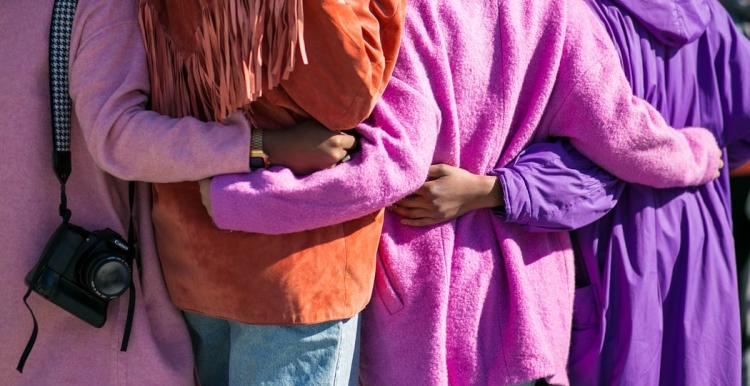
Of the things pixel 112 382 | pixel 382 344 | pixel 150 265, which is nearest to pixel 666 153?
pixel 382 344

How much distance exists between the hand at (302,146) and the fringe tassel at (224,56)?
0.10 m

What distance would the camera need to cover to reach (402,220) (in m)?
2.16

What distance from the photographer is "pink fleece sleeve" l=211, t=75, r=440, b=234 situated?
6.14 feet

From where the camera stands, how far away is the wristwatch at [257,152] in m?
1.89

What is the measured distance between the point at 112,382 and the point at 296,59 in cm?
78

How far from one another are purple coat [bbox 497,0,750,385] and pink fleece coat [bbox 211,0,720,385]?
79 mm

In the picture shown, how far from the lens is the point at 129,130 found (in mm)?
1849

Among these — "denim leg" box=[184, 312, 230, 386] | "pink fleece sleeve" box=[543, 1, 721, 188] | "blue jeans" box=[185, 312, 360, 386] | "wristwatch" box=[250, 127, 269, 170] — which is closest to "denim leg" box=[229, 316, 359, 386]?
"blue jeans" box=[185, 312, 360, 386]

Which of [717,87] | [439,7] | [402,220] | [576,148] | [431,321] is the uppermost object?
[439,7]

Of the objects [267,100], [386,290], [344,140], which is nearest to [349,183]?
[344,140]

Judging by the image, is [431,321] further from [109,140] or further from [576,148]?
[109,140]

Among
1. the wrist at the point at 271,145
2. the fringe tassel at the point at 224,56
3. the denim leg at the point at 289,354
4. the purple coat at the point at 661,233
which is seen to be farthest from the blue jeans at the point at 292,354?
the purple coat at the point at 661,233

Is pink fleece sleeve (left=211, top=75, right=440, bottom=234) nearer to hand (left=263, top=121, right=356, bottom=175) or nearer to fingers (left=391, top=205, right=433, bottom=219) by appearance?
hand (left=263, top=121, right=356, bottom=175)

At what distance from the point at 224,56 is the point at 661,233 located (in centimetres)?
121
